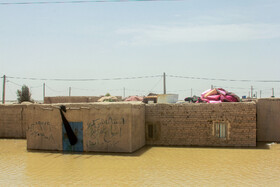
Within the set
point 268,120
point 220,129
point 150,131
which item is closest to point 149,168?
point 150,131

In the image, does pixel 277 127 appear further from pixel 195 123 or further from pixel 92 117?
pixel 92 117

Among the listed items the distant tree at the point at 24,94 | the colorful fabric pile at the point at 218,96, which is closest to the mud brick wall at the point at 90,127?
the colorful fabric pile at the point at 218,96

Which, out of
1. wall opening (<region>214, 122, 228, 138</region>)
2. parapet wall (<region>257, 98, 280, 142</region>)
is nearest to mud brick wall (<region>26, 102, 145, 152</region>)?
wall opening (<region>214, 122, 228, 138</region>)

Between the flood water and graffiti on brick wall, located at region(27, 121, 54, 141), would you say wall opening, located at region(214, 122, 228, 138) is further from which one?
graffiti on brick wall, located at region(27, 121, 54, 141)

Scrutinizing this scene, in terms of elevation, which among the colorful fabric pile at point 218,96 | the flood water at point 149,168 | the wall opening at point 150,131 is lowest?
the flood water at point 149,168

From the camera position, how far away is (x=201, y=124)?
48.6 feet

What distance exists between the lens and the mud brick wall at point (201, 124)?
14.4m

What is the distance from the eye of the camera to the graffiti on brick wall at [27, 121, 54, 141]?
1423cm

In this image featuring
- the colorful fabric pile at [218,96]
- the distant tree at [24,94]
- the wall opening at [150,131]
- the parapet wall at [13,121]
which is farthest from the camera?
the distant tree at [24,94]

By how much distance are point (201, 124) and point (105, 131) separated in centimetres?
454

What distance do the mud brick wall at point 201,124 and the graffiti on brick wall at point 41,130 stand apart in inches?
181

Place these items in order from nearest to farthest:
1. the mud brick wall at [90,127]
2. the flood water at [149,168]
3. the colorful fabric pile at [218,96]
A: the flood water at [149,168], the mud brick wall at [90,127], the colorful fabric pile at [218,96]

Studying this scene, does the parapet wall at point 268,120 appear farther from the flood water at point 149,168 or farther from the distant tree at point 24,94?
the distant tree at point 24,94

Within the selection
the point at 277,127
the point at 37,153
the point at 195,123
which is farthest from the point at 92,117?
the point at 277,127
